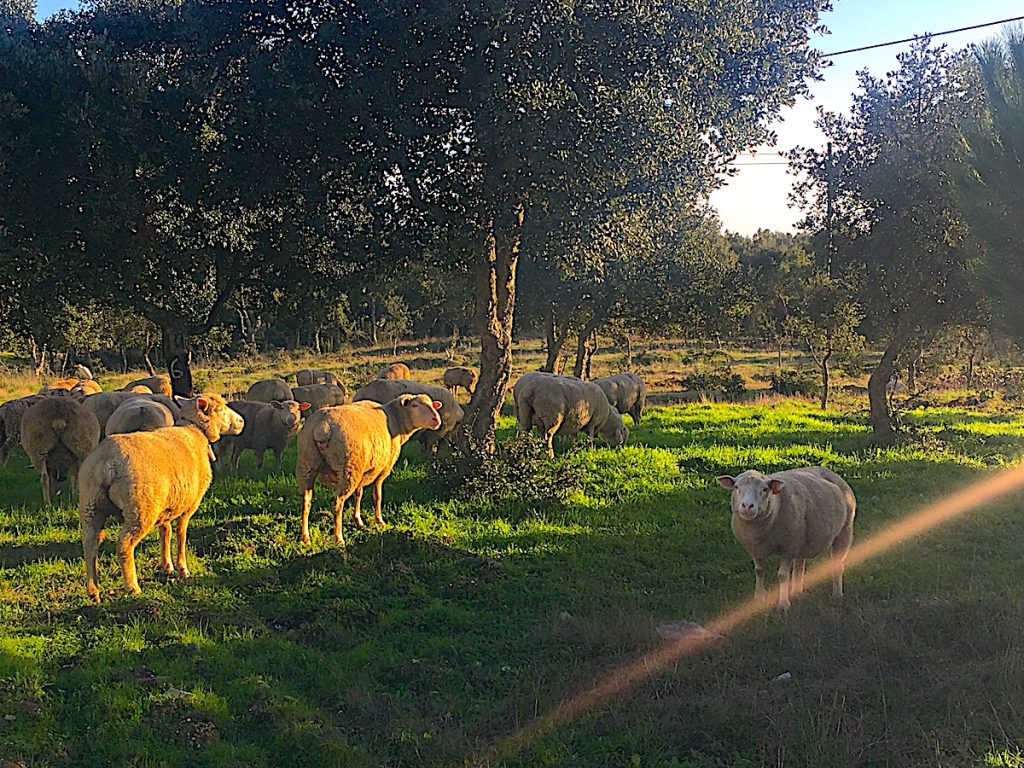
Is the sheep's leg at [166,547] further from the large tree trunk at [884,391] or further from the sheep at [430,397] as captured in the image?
the large tree trunk at [884,391]

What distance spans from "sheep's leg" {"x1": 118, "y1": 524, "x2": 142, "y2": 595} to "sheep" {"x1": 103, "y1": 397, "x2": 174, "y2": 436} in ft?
12.8

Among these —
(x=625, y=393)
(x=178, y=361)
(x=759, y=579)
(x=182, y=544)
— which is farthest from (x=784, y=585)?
(x=625, y=393)

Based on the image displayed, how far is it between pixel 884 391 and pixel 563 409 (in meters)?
8.76

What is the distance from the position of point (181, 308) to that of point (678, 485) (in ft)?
36.4

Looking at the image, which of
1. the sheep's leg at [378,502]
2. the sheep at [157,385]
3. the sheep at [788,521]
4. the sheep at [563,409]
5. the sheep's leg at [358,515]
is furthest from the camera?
the sheep at [157,385]

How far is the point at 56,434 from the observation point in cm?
1134

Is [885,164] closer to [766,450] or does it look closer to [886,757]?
[766,450]

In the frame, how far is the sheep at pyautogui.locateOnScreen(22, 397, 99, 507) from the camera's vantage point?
11.2 meters

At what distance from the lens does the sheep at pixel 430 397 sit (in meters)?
15.4

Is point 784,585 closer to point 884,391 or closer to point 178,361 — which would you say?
point 178,361

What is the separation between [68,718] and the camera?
549cm

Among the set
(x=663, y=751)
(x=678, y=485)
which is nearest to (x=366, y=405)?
(x=678, y=485)

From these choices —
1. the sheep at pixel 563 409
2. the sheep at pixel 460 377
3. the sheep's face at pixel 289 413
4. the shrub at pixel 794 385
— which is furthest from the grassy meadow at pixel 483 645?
the shrub at pixel 794 385

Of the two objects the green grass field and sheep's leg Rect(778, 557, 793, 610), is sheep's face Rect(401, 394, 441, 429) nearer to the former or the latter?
the green grass field
